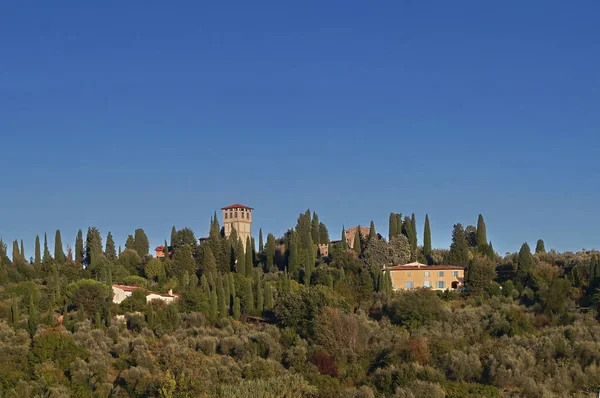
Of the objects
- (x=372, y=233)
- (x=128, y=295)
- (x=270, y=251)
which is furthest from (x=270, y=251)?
(x=128, y=295)

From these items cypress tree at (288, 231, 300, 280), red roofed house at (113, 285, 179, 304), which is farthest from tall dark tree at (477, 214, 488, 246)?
red roofed house at (113, 285, 179, 304)

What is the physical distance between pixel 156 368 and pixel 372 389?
12905mm

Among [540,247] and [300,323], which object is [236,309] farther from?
[540,247]

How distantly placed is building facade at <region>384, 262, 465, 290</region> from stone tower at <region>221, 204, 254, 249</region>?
22.5m

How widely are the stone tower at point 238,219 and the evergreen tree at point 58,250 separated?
17017 mm

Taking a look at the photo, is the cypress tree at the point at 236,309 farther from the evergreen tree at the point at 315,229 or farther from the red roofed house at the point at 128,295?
the evergreen tree at the point at 315,229

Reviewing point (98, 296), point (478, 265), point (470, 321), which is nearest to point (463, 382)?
point (470, 321)

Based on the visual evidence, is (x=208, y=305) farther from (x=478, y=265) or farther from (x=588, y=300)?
(x=588, y=300)

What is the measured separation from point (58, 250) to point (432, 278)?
3414cm

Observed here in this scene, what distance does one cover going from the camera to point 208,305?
227 feet

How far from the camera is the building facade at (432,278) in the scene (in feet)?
255

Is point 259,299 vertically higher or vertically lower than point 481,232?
lower

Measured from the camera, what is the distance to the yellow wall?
77688mm

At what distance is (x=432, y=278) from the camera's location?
7788 cm
